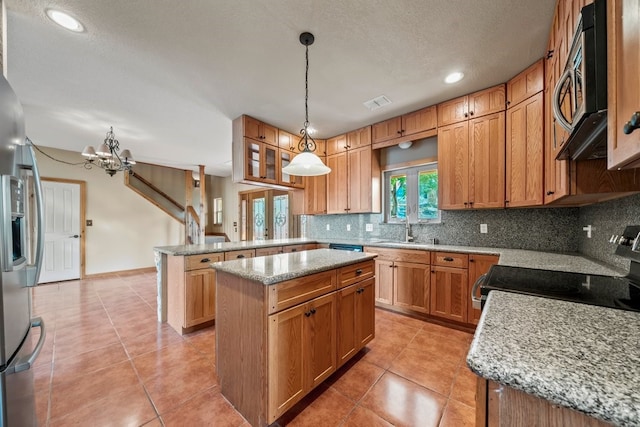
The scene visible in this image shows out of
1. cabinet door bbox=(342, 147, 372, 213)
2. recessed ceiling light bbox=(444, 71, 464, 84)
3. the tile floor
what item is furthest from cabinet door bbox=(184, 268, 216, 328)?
recessed ceiling light bbox=(444, 71, 464, 84)

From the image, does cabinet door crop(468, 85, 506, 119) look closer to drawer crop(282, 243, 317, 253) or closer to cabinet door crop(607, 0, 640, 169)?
cabinet door crop(607, 0, 640, 169)

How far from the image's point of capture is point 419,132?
3.17m

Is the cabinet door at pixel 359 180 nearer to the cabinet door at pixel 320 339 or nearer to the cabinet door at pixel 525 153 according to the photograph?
the cabinet door at pixel 525 153

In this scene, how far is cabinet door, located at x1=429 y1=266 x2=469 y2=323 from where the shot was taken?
2604 mm

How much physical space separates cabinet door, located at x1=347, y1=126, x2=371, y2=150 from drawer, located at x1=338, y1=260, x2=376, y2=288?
216 centimetres

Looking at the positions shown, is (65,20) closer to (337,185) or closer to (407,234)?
(337,185)

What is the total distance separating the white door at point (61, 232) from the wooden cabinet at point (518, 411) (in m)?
6.75

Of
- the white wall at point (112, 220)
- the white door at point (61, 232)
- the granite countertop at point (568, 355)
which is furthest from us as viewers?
the white wall at point (112, 220)

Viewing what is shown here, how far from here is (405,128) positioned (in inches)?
130

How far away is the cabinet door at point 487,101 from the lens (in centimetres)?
258

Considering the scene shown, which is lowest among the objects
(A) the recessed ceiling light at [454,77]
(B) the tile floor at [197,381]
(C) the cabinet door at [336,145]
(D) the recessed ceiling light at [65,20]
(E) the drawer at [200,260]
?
(B) the tile floor at [197,381]

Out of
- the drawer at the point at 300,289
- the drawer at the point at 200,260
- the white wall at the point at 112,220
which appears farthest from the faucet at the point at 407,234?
the white wall at the point at 112,220

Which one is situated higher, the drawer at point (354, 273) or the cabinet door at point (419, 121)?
the cabinet door at point (419, 121)

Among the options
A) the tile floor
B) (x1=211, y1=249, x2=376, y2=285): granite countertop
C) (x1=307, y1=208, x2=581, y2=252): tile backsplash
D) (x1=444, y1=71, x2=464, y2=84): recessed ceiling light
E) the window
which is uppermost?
(x1=444, y1=71, x2=464, y2=84): recessed ceiling light
